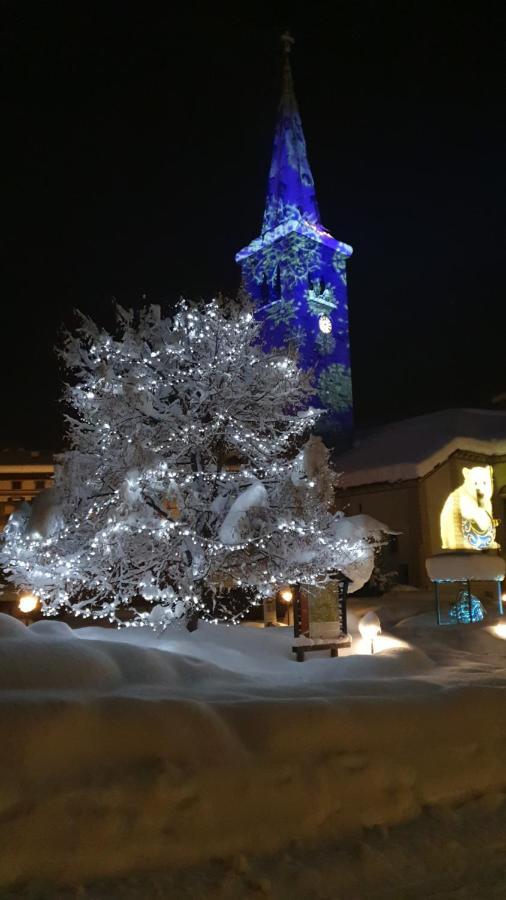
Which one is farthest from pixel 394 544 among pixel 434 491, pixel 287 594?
pixel 287 594

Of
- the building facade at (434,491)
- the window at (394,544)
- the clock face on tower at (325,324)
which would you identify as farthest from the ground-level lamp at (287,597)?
the clock face on tower at (325,324)

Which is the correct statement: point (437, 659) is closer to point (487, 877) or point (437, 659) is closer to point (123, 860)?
point (487, 877)

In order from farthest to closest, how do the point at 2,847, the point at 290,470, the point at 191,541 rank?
the point at 290,470, the point at 191,541, the point at 2,847

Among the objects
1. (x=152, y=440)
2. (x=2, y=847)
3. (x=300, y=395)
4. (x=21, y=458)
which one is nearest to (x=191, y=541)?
(x=152, y=440)

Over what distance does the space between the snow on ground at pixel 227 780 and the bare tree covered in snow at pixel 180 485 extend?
584cm

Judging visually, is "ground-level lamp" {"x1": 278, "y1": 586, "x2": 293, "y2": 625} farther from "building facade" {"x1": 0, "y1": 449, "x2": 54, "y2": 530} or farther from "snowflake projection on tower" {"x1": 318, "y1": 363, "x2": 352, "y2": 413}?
"building facade" {"x1": 0, "y1": 449, "x2": 54, "y2": 530}

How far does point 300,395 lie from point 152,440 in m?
4.09

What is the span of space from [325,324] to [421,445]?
1170cm

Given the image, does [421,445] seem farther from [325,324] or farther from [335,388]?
[325,324]

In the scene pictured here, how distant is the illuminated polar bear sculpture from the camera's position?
29.5 meters

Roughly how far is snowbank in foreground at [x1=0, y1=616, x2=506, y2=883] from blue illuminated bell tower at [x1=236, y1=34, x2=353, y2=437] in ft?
101

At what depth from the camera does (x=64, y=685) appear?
7445 mm

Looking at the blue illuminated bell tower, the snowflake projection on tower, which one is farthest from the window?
the snowflake projection on tower

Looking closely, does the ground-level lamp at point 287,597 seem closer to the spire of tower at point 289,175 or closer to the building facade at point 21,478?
the spire of tower at point 289,175
